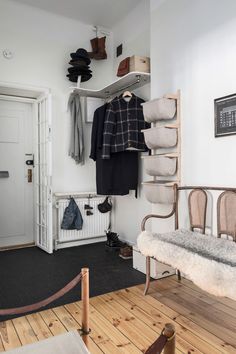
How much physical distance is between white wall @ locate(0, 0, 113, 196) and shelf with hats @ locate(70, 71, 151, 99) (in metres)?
0.21

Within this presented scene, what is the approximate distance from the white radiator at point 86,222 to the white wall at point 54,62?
0.64 feet

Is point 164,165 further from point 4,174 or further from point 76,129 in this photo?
point 4,174

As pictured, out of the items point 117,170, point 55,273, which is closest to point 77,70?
point 117,170

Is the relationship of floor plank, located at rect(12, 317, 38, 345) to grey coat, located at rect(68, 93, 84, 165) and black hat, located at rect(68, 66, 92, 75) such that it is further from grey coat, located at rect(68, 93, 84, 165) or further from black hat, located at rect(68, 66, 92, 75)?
black hat, located at rect(68, 66, 92, 75)

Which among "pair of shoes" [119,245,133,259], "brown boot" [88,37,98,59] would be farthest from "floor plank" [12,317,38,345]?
"brown boot" [88,37,98,59]

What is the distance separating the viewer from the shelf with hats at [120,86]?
128 inches

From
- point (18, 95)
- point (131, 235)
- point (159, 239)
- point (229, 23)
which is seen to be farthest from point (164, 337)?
point (18, 95)

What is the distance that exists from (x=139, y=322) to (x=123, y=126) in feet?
6.76

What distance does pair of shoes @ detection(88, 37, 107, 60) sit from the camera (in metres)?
3.94

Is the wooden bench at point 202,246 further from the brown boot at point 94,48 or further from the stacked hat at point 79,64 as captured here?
the brown boot at point 94,48

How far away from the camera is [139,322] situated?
1.99 m

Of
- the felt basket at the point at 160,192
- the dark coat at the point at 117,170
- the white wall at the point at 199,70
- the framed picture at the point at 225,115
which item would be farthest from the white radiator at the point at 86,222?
the framed picture at the point at 225,115

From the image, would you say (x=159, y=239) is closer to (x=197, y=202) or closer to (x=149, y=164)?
(x=197, y=202)

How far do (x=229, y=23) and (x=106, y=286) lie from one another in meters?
2.40
